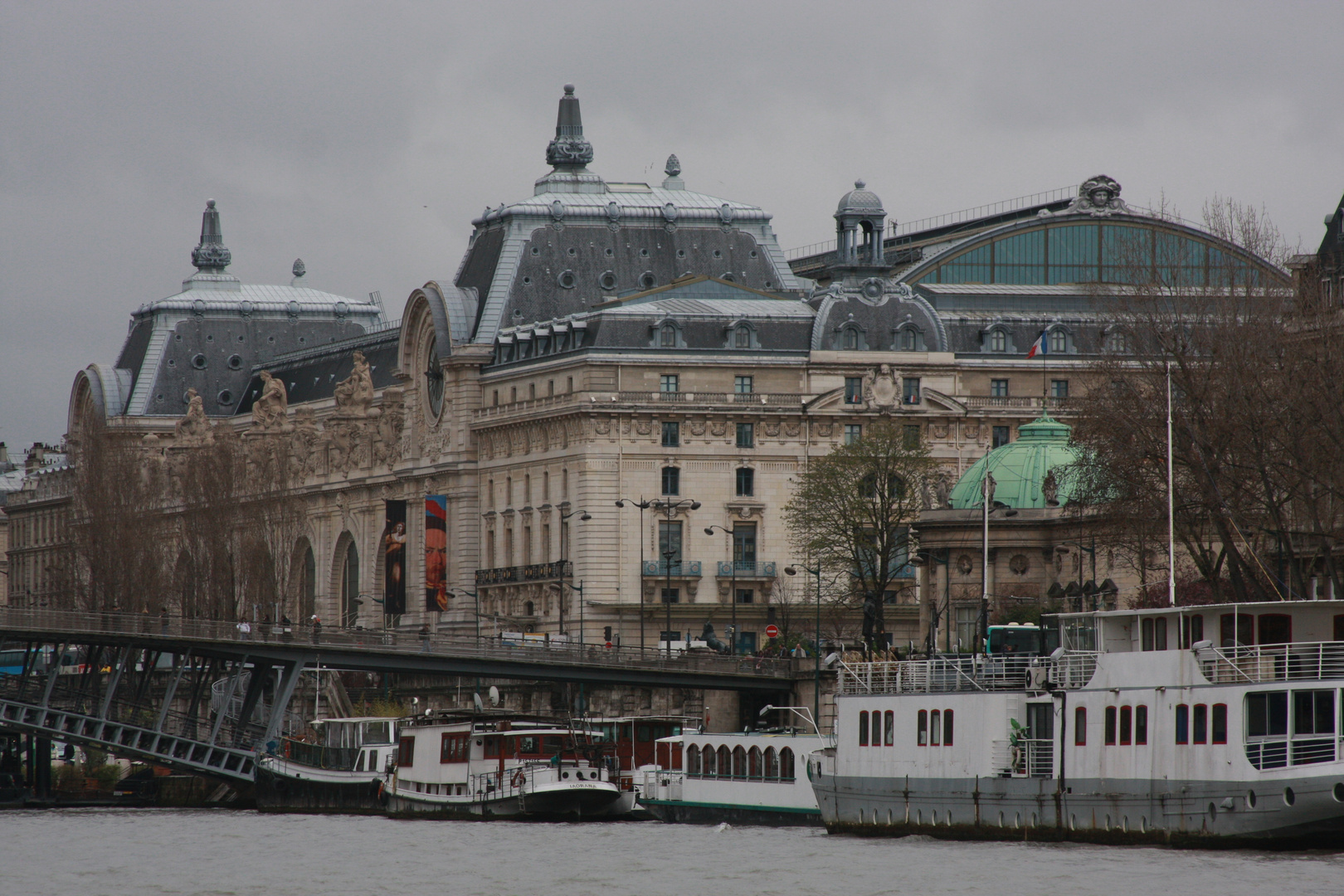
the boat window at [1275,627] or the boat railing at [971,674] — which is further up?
the boat window at [1275,627]

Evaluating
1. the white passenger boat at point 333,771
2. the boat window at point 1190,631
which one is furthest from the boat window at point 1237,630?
the white passenger boat at point 333,771

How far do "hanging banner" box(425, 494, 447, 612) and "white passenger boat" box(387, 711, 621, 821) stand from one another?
6316 centimetres

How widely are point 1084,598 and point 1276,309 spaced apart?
509 inches

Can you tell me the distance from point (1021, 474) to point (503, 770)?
27.3m

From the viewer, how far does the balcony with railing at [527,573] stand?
17925 centimetres

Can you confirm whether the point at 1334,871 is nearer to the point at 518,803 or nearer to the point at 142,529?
the point at 518,803

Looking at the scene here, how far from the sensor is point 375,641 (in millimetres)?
142500

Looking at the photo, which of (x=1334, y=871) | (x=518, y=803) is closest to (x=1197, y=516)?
(x=518, y=803)

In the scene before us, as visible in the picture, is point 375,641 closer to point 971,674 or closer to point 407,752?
point 407,752

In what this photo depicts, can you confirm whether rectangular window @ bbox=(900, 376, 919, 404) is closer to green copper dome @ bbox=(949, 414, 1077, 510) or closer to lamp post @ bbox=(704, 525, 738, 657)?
lamp post @ bbox=(704, 525, 738, 657)

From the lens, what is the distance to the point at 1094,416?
123375 millimetres

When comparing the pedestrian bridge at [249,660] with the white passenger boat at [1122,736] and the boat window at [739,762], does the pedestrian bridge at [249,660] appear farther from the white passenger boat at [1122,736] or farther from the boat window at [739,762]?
the white passenger boat at [1122,736]

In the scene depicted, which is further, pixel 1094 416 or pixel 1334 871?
pixel 1094 416

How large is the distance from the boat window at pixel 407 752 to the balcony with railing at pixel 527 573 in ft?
122
